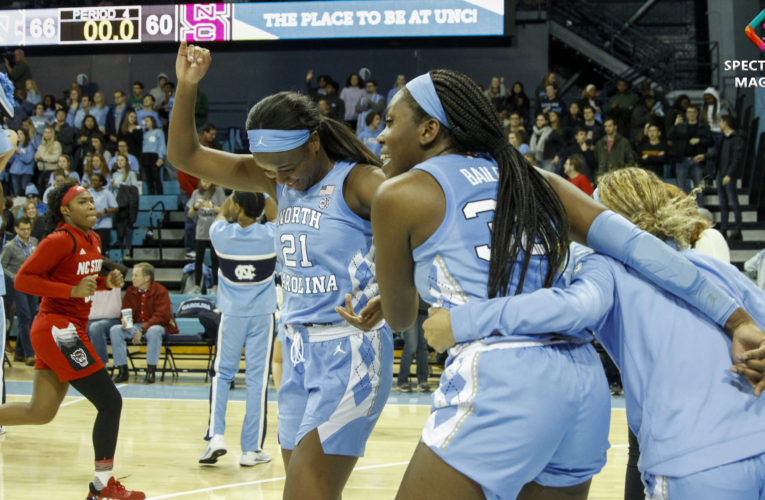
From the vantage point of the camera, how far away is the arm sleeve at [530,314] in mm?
2047

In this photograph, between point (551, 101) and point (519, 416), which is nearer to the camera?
point (519, 416)

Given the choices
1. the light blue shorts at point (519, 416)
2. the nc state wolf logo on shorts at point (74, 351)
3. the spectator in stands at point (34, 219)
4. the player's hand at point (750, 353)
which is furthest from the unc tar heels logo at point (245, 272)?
A: the spectator in stands at point (34, 219)

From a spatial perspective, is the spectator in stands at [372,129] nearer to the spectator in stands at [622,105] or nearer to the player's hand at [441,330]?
the spectator in stands at [622,105]

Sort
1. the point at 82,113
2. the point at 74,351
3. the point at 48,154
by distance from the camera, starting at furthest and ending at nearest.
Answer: the point at 82,113 → the point at 48,154 → the point at 74,351

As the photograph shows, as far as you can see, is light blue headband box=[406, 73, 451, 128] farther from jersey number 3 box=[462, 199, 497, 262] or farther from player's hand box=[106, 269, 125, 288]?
player's hand box=[106, 269, 125, 288]

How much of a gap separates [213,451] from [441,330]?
4.56 m

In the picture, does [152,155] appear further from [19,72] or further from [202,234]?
[19,72]

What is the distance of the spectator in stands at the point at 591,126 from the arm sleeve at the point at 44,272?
32.7ft

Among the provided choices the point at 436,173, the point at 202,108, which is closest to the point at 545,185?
the point at 436,173

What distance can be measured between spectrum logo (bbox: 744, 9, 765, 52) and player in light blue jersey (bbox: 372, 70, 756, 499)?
15300mm

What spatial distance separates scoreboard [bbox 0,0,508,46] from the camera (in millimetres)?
14781

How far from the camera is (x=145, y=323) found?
1037 cm

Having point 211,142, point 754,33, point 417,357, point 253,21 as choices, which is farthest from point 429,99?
point 754,33

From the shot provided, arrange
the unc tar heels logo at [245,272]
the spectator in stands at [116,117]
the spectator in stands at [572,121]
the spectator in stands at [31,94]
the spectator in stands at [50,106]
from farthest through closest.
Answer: the spectator in stands at [31,94], the spectator in stands at [50,106], the spectator in stands at [116,117], the spectator in stands at [572,121], the unc tar heels logo at [245,272]
